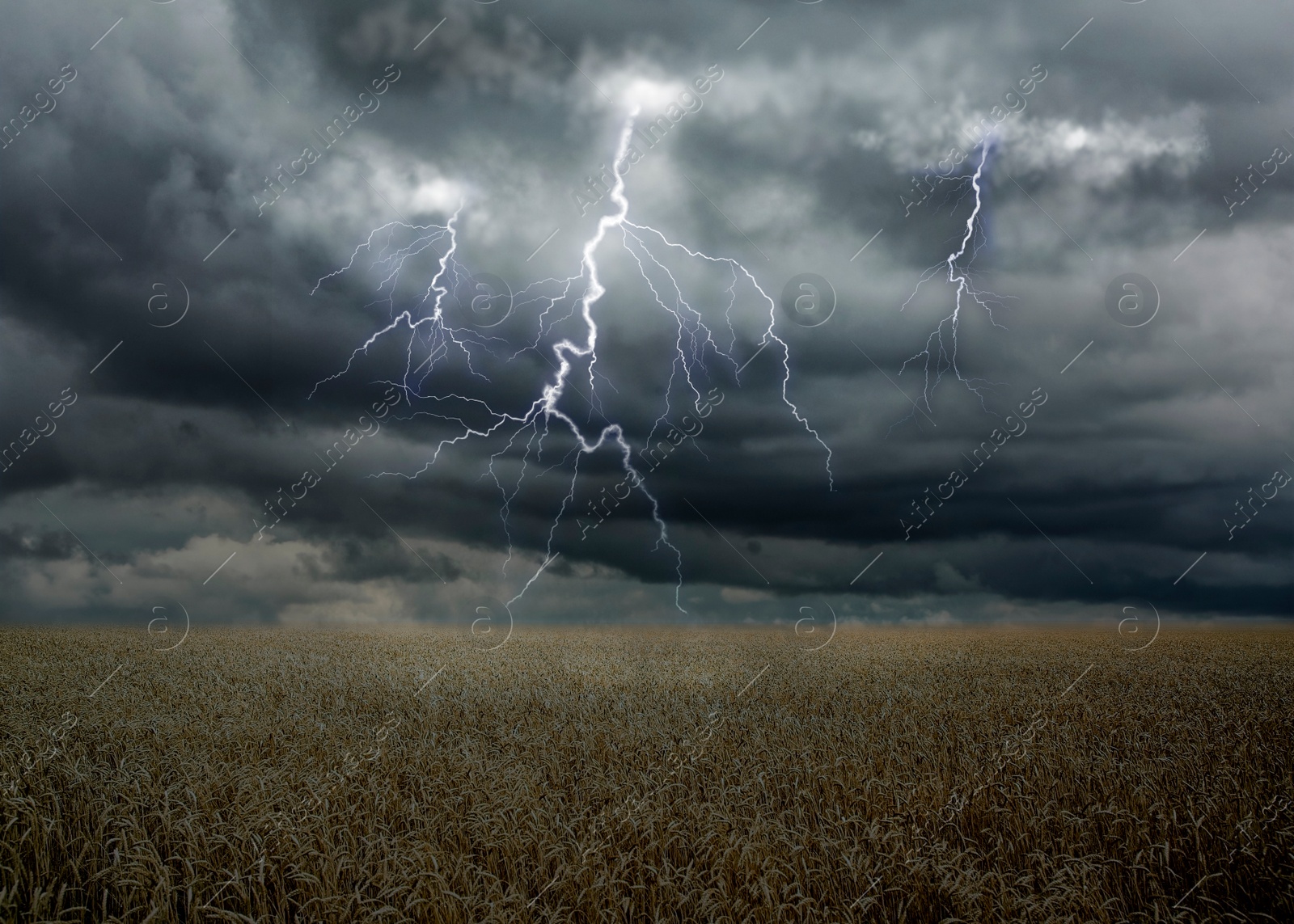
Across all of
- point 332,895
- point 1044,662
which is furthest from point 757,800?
point 1044,662

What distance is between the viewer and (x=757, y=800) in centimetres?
1065

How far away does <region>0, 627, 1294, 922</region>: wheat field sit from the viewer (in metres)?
7.40

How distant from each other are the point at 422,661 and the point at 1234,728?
1026 inches

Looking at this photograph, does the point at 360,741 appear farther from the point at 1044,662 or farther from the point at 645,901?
the point at 1044,662

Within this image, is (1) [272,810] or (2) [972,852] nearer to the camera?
(2) [972,852]

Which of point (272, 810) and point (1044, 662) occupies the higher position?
point (272, 810)

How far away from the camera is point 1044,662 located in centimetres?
3247

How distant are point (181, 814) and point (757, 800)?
7670 millimetres

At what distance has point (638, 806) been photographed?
9.34m

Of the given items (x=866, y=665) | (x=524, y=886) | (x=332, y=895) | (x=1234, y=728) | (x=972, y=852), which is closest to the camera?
(x=332, y=895)

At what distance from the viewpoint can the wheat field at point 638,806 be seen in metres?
7.40

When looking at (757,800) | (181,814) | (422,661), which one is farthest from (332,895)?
(422,661)

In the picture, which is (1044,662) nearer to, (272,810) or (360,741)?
(360,741)

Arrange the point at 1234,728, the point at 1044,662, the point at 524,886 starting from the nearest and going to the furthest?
the point at 524,886
the point at 1234,728
the point at 1044,662
